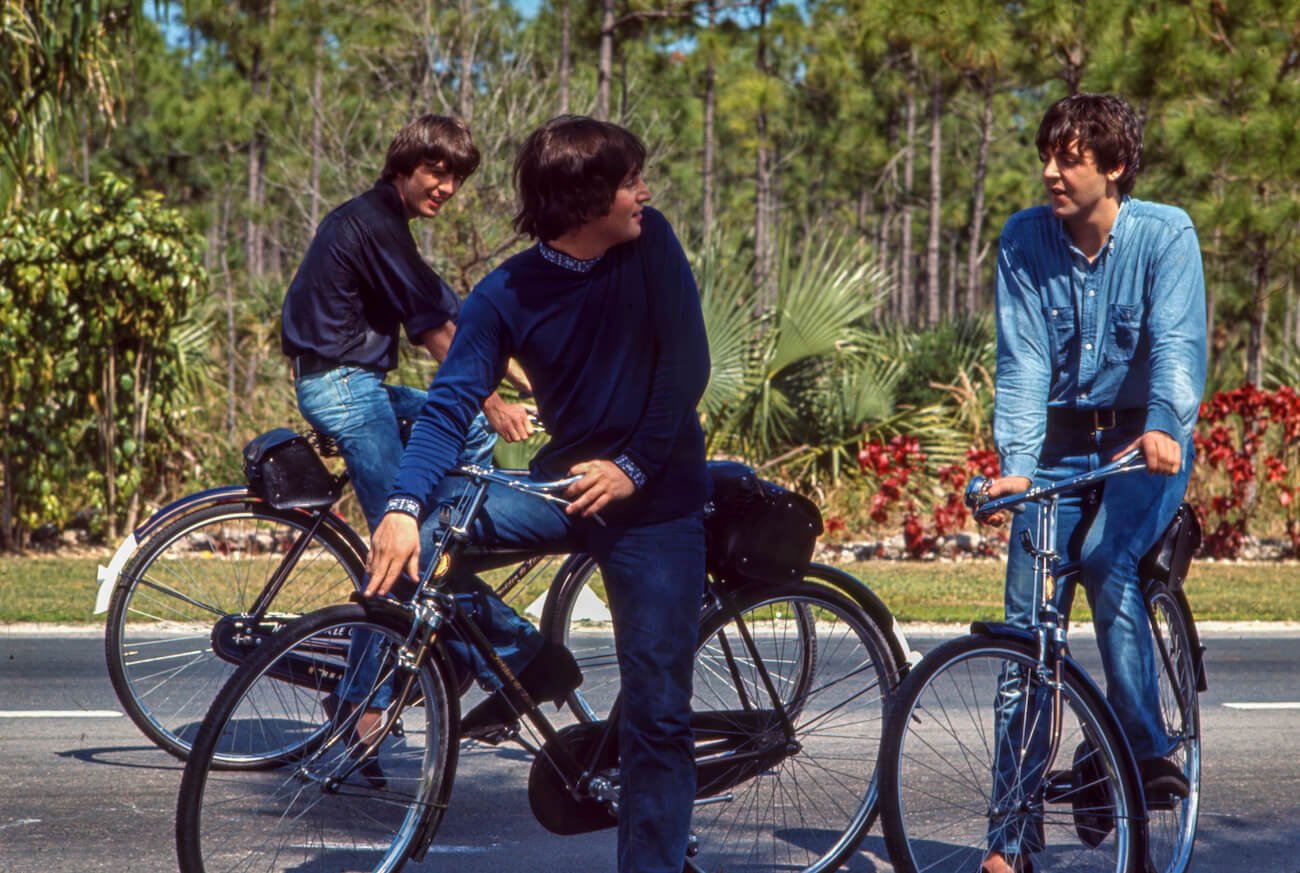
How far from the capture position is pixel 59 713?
603 centimetres

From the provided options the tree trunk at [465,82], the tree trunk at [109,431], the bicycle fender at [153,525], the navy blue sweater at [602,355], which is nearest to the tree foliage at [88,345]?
the tree trunk at [109,431]

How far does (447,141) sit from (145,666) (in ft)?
6.27

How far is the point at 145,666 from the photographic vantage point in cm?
523

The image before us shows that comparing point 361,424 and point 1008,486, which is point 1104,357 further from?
point 361,424

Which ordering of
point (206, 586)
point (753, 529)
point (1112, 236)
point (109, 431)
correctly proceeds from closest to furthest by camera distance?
1. point (753, 529)
2. point (1112, 236)
3. point (206, 586)
4. point (109, 431)

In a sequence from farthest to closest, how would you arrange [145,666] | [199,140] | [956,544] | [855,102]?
[855,102] → [199,140] → [956,544] → [145,666]

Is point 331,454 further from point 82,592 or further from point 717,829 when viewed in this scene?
point 82,592

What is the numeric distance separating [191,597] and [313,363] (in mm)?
949

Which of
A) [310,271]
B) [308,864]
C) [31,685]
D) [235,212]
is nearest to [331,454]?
[310,271]

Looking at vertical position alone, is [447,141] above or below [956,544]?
above

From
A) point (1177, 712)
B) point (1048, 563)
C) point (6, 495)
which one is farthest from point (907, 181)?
point (1048, 563)

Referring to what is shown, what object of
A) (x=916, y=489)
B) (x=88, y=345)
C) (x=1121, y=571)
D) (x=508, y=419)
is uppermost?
(x=88, y=345)

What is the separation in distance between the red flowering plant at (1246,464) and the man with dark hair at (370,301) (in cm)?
801

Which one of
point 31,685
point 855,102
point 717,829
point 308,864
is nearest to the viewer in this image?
point 308,864
